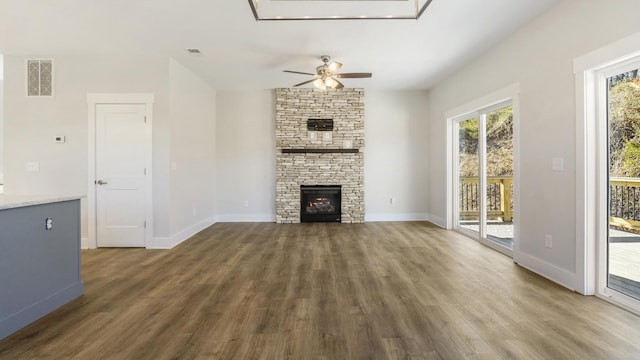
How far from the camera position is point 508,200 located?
4.18 m

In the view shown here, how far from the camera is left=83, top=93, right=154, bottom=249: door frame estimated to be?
4383 mm

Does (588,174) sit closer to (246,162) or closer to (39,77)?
(246,162)

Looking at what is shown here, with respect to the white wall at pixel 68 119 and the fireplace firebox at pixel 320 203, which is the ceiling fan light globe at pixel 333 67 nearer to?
the white wall at pixel 68 119

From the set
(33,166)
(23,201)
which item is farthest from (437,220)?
(33,166)

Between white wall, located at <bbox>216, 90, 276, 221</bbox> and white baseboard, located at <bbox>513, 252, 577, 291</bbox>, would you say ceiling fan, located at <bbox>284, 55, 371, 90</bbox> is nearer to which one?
white wall, located at <bbox>216, 90, 276, 221</bbox>

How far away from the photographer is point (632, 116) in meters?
2.47

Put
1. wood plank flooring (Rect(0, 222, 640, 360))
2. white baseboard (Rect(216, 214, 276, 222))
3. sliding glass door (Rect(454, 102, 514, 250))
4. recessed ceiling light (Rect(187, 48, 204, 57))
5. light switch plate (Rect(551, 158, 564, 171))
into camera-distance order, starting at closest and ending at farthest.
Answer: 1. wood plank flooring (Rect(0, 222, 640, 360))
2. light switch plate (Rect(551, 158, 564, 171))
3. sliding glass door (Rect(454, 102, 514, 250))
4. recessed ceiling light (Rect(187, 48, 204, 57))
5. white baseboard (Rect(216, 214, 276, 222))

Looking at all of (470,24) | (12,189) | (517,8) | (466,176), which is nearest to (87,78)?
(12,189)

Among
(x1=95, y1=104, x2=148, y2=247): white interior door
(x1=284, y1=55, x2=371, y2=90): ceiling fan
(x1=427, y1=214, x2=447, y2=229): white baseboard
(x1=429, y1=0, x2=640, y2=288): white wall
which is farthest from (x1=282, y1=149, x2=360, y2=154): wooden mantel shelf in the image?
(x1=429, y1=0, x2=640, y2=288): white wall

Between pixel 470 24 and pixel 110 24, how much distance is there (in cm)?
419

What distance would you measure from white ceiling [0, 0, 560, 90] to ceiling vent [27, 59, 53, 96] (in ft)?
0.54

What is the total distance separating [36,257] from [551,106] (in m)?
4.92

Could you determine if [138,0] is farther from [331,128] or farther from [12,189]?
[331,128]

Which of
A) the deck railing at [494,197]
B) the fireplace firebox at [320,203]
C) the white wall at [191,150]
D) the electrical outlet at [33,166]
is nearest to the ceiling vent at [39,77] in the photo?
the electrical outlet at [33,166]
